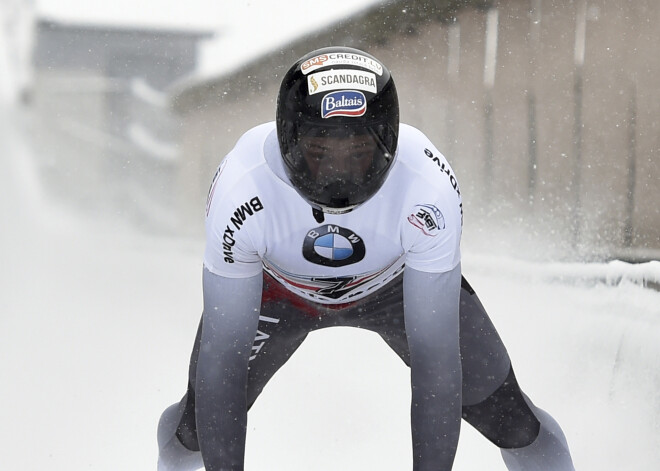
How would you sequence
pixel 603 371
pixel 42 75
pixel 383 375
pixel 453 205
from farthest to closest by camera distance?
pixel 42 75, pixel 383 375, pixel 603 371, pixel 453 205

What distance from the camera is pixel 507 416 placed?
2959 millimetres

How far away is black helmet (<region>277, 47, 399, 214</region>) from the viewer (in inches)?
87.1

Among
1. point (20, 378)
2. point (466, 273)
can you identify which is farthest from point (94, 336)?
point (466, 273)

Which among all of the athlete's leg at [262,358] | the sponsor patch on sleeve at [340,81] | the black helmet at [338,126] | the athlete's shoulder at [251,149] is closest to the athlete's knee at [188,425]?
the athlete's leg at [262,358]

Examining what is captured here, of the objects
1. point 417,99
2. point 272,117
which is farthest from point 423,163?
point 272,117

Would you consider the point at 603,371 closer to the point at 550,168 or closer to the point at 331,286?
the point at 550,168

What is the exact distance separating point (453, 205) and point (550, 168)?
3.50 meters

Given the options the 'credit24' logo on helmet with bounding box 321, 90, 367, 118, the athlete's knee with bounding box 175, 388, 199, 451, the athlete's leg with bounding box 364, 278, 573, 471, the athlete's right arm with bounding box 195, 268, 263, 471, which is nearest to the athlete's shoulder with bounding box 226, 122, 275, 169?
the athlete's right arm with bounding box 195, 268, 263, 471

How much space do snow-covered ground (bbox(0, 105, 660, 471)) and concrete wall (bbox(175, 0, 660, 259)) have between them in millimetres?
319

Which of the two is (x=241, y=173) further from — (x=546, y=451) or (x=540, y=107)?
(x=540, y=107)

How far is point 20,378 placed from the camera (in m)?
5.88

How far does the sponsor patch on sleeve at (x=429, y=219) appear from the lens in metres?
2.49

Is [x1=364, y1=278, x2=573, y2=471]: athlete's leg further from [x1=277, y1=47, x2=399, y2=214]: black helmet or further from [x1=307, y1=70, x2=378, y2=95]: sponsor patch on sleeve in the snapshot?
[x1=307, y1=70, x2=378, y2=95]: sponsor patch on sleeve

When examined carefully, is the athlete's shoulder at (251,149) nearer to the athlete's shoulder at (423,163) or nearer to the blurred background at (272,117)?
the athlete's shoulder at (423,163)
